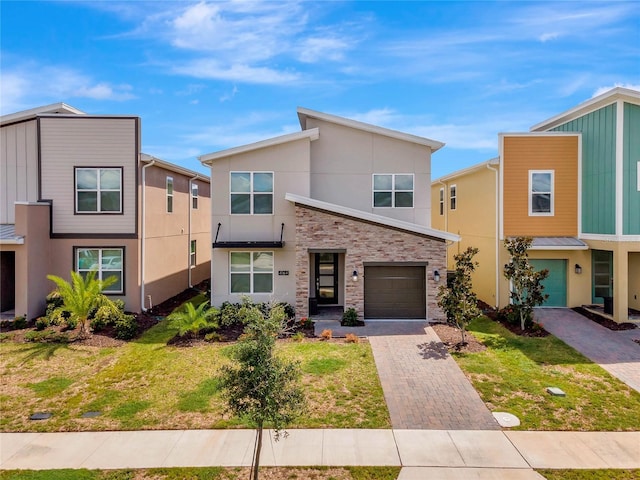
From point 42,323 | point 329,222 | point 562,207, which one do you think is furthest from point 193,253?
point 562,207

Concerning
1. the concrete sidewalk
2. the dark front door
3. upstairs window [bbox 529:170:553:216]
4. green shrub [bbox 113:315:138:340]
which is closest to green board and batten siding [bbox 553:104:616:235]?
upstairs window [bbox 529:170:553:216]

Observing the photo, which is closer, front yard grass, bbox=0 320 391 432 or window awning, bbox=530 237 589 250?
front yard grass, bbox=0 320 391 432

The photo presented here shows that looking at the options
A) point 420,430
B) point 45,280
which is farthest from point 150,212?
point 420,430

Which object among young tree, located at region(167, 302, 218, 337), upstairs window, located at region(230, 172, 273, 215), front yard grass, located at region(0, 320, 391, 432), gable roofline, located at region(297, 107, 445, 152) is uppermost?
gable roofline, located at region(297, 107, 445, 152)

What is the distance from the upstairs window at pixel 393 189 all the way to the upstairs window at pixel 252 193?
182 inches

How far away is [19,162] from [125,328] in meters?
8.77

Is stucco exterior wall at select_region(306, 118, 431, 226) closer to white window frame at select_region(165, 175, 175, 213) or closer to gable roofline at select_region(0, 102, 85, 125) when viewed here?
white window frame at select_region(165, 175, 175, 213)

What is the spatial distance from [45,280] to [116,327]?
4.44 meters

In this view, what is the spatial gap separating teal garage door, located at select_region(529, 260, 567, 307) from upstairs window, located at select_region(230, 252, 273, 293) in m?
11.4

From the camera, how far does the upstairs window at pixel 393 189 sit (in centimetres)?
1766

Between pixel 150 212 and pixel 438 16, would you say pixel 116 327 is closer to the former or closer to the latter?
pixel 150 212

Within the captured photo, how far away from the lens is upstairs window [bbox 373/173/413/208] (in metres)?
→ 17.7

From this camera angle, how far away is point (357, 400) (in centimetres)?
947

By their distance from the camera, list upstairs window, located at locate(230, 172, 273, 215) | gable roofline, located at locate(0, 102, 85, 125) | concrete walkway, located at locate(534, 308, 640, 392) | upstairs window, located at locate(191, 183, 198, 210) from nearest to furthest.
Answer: concrete walkway, located at locate(534, 308, 640, 392) < gable roofline, located at locate(0, 102, 85, 125) < upstairs window, located at locate(230, 172, 273, 215) < upstairs window, located at locate(191, 183, 198, 210)
